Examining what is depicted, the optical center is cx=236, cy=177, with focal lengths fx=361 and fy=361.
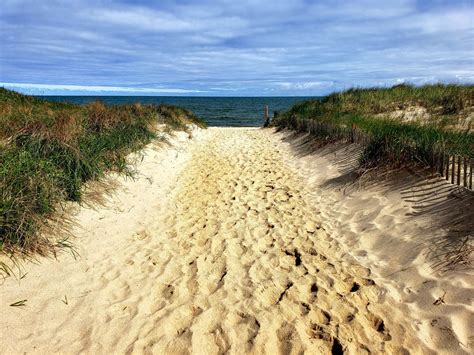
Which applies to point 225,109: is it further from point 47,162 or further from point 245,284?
point 245,284

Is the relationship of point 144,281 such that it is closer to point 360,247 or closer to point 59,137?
point 360,247

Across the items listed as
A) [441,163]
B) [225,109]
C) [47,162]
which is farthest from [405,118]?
[225,109]

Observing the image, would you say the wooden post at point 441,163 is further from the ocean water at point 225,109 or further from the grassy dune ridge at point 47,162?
the ocean water at point 225,109

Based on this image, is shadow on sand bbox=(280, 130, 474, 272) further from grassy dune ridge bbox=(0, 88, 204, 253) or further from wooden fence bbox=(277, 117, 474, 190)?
grassy dune ridge bbox=(0, 88, 204, 253)

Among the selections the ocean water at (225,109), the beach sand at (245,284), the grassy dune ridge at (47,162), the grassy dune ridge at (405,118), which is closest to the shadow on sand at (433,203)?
the beach sand at (245,284)

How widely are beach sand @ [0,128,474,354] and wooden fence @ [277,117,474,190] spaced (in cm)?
55

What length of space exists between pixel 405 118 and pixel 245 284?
36.1ft

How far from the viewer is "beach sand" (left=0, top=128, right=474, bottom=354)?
119 inches

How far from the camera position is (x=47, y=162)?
548cm

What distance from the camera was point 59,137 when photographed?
6.70m

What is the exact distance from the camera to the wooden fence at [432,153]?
4.99 metres

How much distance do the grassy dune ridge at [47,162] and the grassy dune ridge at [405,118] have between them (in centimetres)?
531

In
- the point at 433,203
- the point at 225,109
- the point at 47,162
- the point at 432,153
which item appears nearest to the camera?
the point at 433,203

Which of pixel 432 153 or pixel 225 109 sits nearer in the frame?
pixel 432 153
